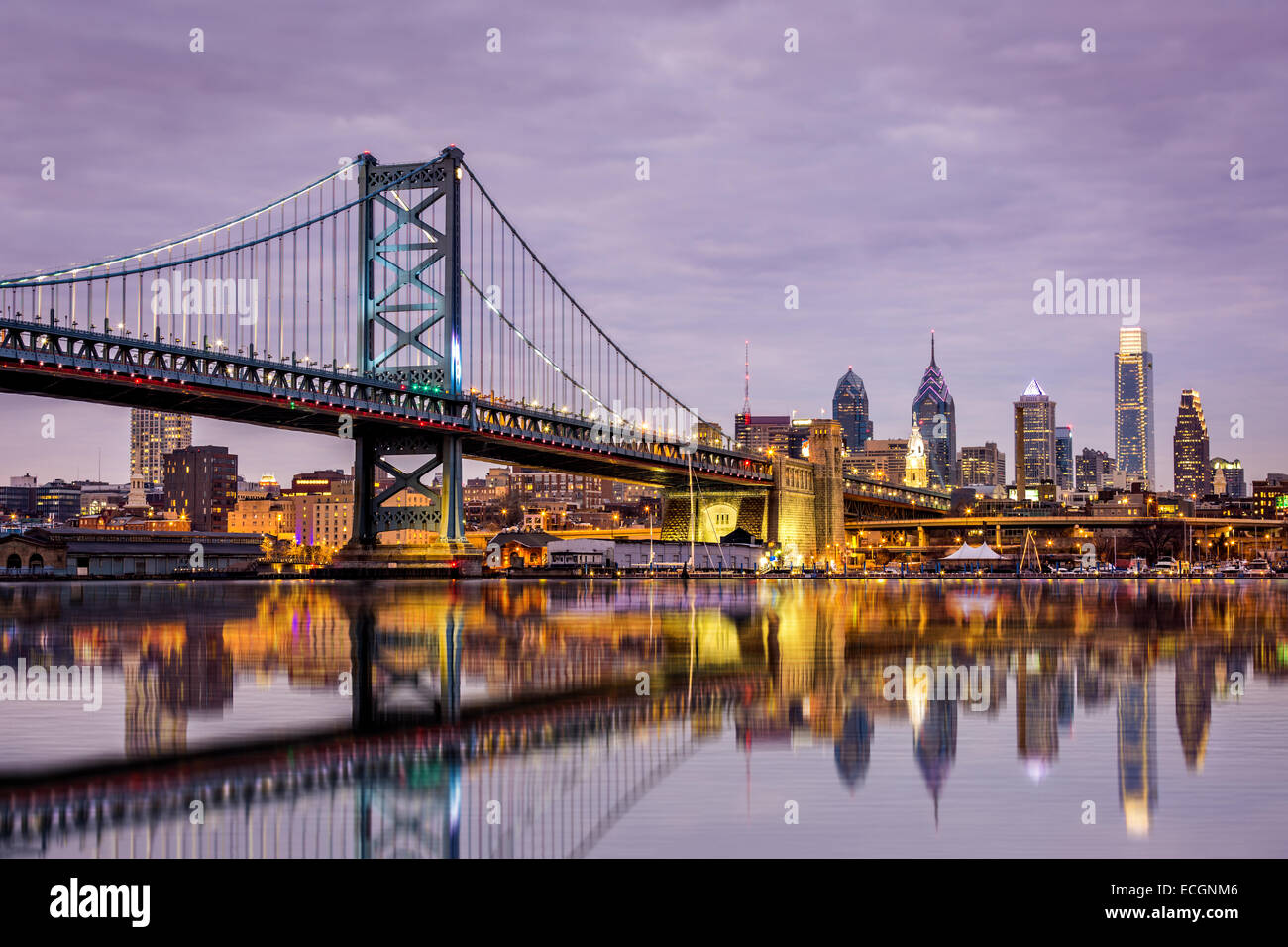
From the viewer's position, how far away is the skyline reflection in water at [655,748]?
401 inches

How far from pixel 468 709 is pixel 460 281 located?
78.9 m

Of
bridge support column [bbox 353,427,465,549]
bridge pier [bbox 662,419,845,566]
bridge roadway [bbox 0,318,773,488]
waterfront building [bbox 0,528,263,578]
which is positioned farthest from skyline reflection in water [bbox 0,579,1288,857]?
bridge pier [bbox 662,419,845,566]

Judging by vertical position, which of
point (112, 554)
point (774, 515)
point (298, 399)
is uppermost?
point (298, 399)

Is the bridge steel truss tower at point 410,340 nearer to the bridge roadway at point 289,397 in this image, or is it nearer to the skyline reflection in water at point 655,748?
the bridge roadway at point 289,397

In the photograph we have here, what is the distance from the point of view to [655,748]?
1414cm

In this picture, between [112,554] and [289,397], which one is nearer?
[289,397]

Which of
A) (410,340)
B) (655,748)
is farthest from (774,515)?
(655,748)

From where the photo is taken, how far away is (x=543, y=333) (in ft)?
366

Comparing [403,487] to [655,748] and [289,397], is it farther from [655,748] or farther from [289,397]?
[655,748]

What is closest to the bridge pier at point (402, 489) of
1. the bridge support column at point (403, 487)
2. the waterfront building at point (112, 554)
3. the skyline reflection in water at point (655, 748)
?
the bridge support column at point (403, 487)

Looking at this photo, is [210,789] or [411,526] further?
[411,526]

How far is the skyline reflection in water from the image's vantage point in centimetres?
1018
